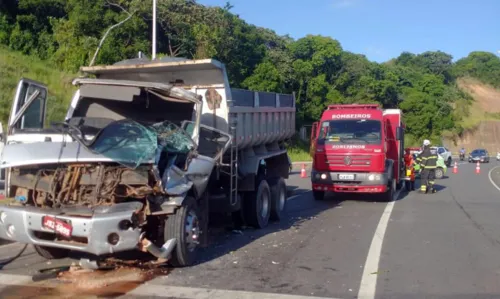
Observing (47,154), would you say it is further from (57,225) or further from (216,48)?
(216,48)

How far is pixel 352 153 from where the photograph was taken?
14805mm

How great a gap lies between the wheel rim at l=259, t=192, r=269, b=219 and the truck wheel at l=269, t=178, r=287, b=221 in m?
0.28

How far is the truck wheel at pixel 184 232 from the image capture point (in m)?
7.20

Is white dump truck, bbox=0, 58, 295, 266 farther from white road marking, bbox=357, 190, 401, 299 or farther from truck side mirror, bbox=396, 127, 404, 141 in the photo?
truck side mirror, bbox=396, 127, 404, 141

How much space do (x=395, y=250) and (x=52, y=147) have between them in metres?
5.38

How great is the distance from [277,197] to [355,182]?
395cm

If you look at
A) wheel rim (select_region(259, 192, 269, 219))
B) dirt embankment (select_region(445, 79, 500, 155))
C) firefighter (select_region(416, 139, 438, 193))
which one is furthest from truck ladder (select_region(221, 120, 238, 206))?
dirt embankment (select_region(445, 79, 500, 155))

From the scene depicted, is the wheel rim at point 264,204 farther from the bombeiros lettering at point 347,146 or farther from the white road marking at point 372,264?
the bombeiros lettering at point 347,146

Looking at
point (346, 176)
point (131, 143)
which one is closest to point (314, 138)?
point (346, 176)

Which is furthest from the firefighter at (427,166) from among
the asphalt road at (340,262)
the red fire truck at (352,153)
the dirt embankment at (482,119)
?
the dirt embankment at (482,119)

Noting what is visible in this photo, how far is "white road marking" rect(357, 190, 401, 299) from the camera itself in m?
6.63

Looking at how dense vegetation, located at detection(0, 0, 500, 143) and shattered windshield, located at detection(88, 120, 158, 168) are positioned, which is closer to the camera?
shattered windshield, located at detection(88, 120, 158, 168)

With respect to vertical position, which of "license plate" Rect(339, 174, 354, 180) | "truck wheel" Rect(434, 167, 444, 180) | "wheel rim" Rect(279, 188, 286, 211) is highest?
"license plate" Rect(339, 174, 354, 180)

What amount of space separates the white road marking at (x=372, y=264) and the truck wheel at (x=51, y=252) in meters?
4.05
